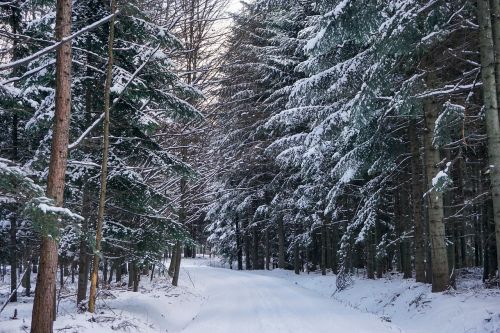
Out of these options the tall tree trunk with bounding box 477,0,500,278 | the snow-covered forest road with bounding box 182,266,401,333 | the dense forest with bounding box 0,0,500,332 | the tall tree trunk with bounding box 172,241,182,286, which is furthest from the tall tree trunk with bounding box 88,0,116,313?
the tall tree trunk with bounding box 172,241,182,286

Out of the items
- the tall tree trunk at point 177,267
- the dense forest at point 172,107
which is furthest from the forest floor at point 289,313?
the tall tree trunk at point 177,267

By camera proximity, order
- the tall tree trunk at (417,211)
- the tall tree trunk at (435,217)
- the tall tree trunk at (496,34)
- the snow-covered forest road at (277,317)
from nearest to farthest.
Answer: the tall tree trunk at (496,34)
the snow-covered forest road at (277,317)
the tall tree trunk at (435,217)
the tall tree trunk at (417,211)

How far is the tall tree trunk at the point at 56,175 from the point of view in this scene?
23.0 ft

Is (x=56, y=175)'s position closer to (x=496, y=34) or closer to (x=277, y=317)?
(x=277, y=317)

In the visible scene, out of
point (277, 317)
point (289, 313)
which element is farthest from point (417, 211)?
point (277, 317)

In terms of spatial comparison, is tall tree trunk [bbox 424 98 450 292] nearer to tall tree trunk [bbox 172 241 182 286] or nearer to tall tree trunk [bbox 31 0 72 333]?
tall tree trunk [bbox 31 0 72 333]

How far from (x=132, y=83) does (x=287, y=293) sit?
1068 centimetres

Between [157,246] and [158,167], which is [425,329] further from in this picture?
[158,167]

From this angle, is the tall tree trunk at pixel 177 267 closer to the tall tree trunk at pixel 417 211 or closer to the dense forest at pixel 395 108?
the dense forest at pixel 395 108

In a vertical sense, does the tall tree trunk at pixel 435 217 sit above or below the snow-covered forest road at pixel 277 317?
above

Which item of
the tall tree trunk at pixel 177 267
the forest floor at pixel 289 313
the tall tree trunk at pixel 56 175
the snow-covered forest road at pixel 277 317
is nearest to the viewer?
the tall tree trunk at pixel 56 175

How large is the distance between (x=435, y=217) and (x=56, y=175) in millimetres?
9244

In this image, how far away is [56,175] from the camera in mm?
7371

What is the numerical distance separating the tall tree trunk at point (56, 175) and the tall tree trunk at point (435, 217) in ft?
27.7
